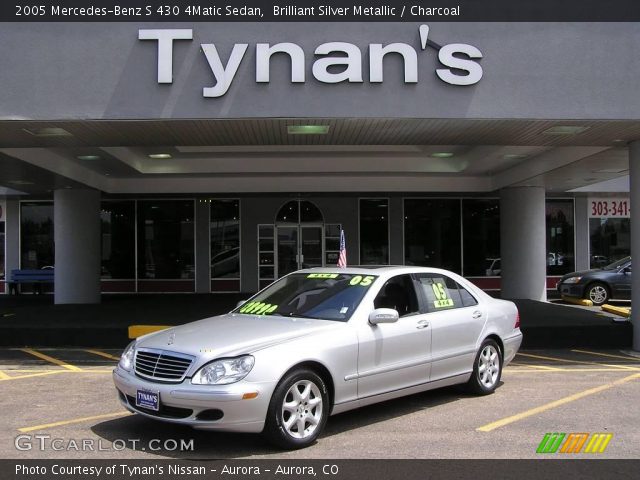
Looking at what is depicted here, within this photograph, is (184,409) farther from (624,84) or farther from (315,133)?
(624,84)

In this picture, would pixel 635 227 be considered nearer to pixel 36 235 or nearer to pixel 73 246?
pixel 73 246

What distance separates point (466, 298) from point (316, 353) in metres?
2.65

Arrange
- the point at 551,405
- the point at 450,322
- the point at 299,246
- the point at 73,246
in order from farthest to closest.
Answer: the point at 299,246 < the point at 73,246 < the point at 551,405 < the point at 450,322

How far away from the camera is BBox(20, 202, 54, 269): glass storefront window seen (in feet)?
71.1

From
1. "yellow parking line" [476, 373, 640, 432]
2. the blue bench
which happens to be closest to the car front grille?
"yellow parking line" [476, 373, 640, 432]

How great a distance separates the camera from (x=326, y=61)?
29.9 ft

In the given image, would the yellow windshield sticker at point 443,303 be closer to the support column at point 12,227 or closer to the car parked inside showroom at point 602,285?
the car parked inside showroom at point 602,285

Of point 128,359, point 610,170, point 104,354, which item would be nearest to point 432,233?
point 610,170

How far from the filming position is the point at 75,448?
5270 millimetres

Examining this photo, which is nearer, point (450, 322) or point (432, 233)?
point (450, 322)

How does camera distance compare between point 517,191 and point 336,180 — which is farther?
point 336,180
